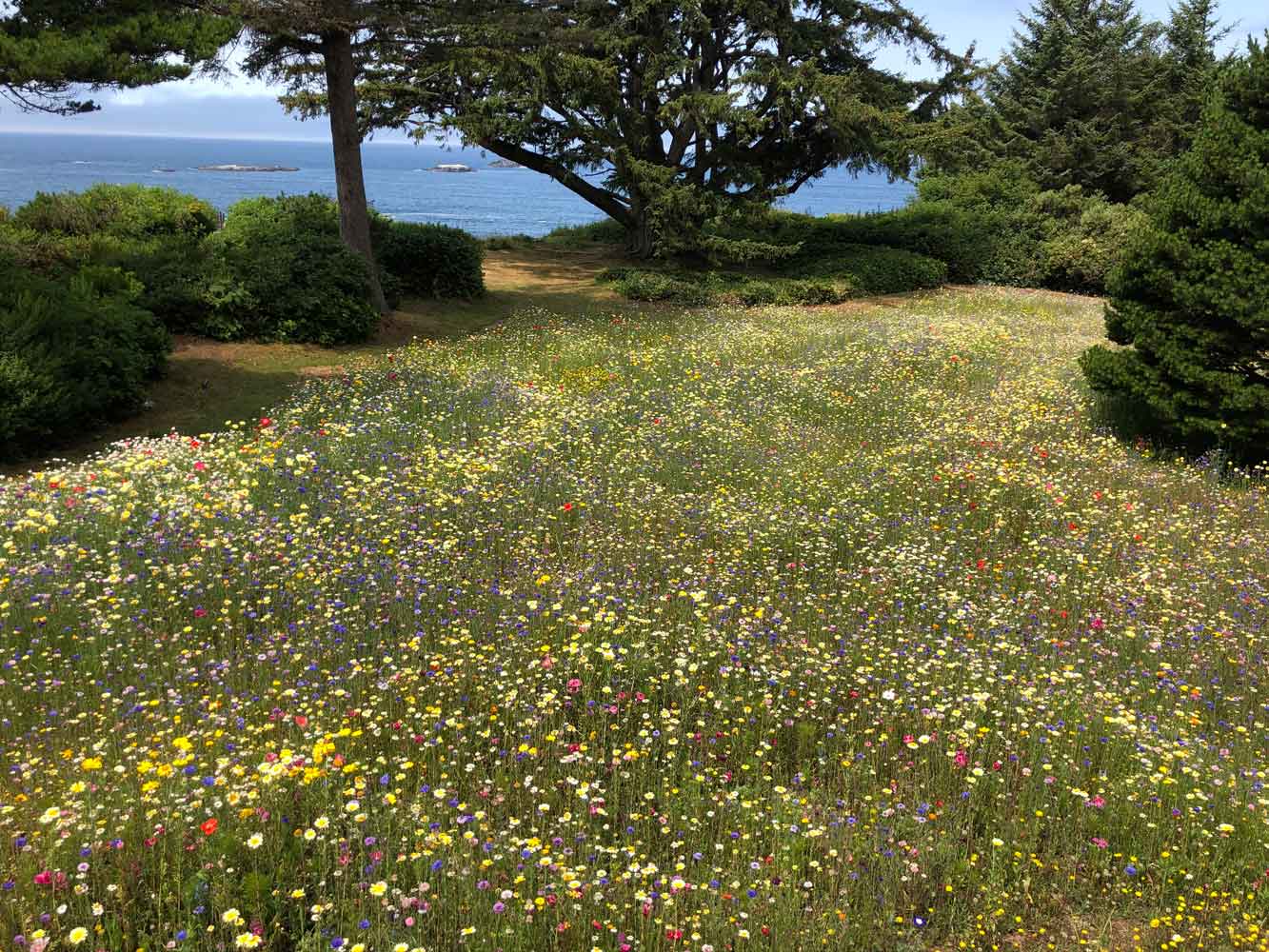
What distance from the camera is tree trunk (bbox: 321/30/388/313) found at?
14742mm

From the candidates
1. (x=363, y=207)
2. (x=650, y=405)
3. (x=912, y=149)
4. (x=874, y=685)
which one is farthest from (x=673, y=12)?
(x=874, y=685)

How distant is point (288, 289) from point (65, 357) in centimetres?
509

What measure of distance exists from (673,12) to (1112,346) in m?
14.6

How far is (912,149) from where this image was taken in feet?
71.9

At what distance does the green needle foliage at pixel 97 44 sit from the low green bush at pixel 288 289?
12.5 feet

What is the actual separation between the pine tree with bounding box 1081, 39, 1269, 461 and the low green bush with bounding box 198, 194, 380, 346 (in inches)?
474

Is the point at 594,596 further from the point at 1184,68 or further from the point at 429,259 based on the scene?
the point at 1184,68

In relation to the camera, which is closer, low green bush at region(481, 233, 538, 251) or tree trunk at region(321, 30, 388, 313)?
tree trunk at region(321, 30, 388, 313)

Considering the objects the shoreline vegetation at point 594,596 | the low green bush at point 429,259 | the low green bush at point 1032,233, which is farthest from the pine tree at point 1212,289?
the low green bush at point 1032,233

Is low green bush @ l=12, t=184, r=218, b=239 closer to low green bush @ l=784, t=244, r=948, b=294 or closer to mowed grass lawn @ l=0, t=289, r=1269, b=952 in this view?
mowed grass lawn @ l=0, t=289, r=1269, b=952

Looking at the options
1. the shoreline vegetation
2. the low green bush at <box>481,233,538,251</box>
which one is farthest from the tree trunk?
the low green bush at <box>481,233,538,251</box>

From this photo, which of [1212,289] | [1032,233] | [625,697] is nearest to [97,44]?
[625,697]

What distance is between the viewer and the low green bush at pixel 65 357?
8719 mm

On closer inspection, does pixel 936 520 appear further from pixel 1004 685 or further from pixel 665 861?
pixel 665 861
